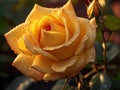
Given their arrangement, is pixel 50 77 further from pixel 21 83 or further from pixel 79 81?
pixel 21 83

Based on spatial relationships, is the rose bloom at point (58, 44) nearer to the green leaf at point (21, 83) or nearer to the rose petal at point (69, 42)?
the rose petal at point (69, 42)

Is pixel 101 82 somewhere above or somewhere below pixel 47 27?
below

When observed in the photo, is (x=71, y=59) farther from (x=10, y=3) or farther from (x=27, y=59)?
(x=10, y=3)

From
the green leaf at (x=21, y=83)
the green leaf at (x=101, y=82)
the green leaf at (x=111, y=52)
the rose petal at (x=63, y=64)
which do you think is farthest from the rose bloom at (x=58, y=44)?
the green leaf at (x=21, y=83)

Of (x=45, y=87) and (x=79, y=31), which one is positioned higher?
(x=79, y=31)

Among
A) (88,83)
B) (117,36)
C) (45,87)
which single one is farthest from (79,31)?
(117,36)

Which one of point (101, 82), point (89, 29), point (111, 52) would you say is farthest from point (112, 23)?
point (89, 29)
